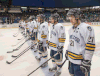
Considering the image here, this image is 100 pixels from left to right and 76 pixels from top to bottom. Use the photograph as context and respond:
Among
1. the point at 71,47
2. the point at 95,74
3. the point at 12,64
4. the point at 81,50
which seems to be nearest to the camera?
the point at 81,50

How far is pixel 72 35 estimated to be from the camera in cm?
147

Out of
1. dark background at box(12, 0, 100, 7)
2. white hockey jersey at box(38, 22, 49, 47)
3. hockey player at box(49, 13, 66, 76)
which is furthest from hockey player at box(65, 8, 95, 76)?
dark background at box(12, 0, 100, 7)

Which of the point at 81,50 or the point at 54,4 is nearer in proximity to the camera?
the point at 81,50

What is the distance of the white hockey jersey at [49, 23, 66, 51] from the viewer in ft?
6.98

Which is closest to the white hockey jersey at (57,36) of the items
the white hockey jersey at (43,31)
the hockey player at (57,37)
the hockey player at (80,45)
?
the hockey player at (57,37)

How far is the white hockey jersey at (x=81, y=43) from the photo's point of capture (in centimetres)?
126

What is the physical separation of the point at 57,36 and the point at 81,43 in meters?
0.89

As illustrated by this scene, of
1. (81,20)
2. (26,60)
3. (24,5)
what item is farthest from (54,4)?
(81,20)

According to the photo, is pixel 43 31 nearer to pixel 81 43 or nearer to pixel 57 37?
pixel 57 37

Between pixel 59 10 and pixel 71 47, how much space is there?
23383 millimetres

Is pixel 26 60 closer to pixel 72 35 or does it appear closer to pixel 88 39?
pixel 72 35

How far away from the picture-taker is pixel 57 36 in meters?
2.21

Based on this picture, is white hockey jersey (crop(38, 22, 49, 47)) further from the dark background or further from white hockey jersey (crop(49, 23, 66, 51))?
the dark background

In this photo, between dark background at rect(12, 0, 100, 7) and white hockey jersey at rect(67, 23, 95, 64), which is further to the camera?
dark background at rect(12, 0, 100, 7)
